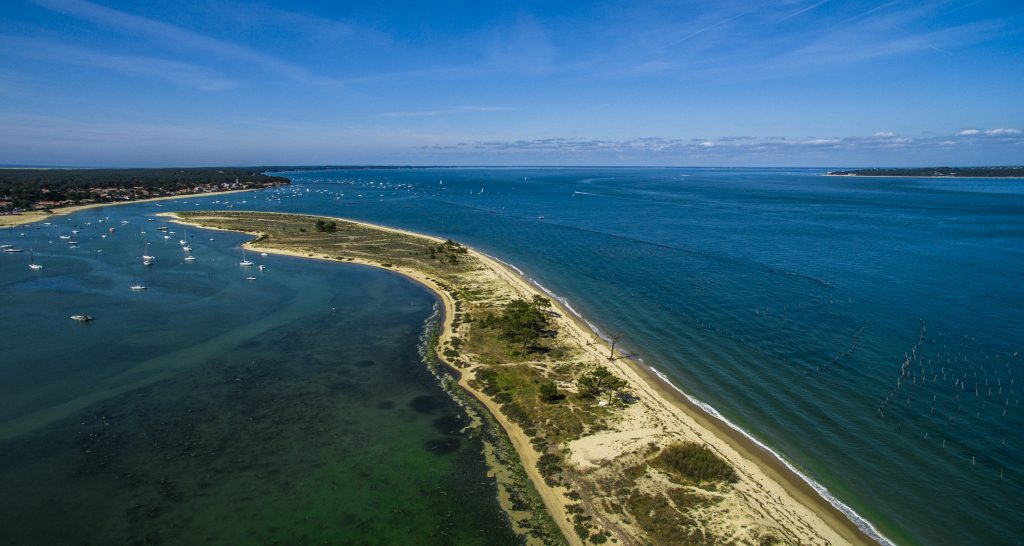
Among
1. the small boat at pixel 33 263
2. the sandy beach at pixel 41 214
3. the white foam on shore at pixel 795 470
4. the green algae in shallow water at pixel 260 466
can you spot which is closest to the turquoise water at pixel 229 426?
the green algae in shallow water at pixel 260 466

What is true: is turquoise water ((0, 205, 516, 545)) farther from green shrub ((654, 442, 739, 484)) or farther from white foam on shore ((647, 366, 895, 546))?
white foam on shore ((647, 366, 895, 546))

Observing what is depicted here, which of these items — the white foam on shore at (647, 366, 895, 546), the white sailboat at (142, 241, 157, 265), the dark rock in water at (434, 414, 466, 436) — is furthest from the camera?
the white sailboat at (142, 241, 157, 265)

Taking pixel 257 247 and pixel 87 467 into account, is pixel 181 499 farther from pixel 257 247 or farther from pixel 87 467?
pixel 257 247

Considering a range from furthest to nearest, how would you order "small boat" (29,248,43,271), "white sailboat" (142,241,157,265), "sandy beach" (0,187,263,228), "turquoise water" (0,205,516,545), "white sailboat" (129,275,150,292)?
"sandy beach" (0,187,263,228)
"white sailboat" (142,241,157,265)
"small boat" (29,248,43,271)
"white sailboat" (129,275,150,292)
"turquoise water" (0,205,516,545)

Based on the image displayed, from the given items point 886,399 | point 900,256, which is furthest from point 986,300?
point 886,399

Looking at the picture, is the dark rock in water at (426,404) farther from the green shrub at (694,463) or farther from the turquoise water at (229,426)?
the green shrub at (694,463)

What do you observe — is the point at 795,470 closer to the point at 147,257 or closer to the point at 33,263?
the point at 147,257

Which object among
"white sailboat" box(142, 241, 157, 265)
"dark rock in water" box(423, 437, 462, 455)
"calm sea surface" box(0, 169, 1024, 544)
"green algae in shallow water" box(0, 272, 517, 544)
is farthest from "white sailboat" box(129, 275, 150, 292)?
"dark rock in water" box(423, 437, 462, 455)
